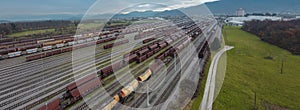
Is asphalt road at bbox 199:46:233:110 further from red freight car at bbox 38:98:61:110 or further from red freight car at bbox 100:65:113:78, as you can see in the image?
red freight car at bbox 38:98:61:110

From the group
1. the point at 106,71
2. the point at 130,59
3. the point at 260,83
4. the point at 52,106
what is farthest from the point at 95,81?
the point at 260,83

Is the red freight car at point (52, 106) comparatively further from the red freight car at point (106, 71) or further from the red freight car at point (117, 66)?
the red freight car at point (117, 66)

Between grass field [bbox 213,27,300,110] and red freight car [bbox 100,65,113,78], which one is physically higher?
red freight car [bbox 100,65,113,78]

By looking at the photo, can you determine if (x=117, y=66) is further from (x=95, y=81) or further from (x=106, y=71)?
(x=95, y=81)

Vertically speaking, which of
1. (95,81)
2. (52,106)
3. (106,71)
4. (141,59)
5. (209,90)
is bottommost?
(209,90)

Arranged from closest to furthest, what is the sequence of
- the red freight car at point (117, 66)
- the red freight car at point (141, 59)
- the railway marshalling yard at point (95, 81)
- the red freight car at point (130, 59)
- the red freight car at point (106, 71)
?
the railway marshalling yard at point (95, 81) → the red freight car at point (106, 71) → the red freight car at point (117, 66) → the red freight car at point (130, 59) → the red freight car at point (141, 59)

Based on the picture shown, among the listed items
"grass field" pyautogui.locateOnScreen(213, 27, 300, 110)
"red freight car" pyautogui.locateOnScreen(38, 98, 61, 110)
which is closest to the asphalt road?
"grass field" pyautogui.locateOnScreen(213, 27, 300, 110)

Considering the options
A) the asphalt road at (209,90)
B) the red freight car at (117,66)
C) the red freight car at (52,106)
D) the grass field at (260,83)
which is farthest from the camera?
the red freight car at (117,66)

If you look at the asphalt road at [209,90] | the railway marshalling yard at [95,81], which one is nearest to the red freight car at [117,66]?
the railway marshalling yard at [95,81]

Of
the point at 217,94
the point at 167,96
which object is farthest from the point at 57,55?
the point at 217,94

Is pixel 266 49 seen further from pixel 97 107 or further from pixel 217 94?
pixel 97 107
